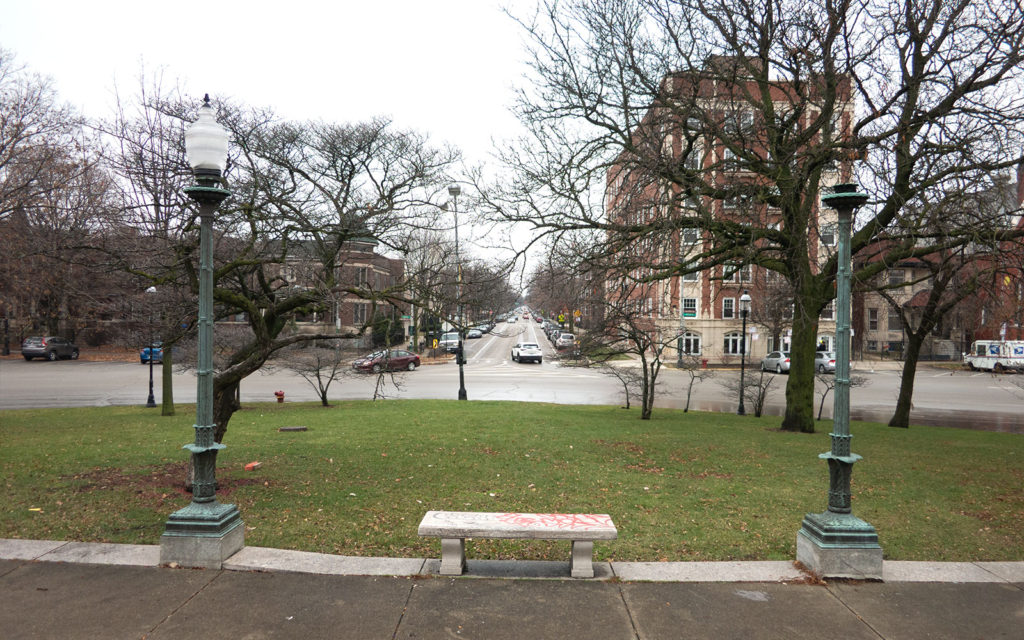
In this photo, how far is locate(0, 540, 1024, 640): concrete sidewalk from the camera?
4.20 metres

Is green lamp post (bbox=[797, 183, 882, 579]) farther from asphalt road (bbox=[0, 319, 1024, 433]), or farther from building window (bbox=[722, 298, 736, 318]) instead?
building window (bbox=[722, 298, 736, 318])

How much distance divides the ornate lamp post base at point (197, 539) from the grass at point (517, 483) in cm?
78

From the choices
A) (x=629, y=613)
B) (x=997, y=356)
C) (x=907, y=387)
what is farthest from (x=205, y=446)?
(x=997, y=356)

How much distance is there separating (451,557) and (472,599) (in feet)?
1.82

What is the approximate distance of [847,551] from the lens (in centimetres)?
518

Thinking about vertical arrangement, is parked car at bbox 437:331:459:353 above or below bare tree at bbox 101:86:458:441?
below

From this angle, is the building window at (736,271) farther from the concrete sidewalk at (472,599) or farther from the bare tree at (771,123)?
the concrete sidewalk at (472,599)

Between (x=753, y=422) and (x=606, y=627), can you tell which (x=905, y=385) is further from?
(x=606, y=627)

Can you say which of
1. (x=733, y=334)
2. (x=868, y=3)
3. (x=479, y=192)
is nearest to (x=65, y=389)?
(x=479, y=192)

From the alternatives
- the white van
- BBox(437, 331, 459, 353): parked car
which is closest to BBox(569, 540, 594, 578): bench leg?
BBox(437, 331, 459, 353): parked car

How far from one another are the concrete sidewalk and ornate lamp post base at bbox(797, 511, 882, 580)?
11 centimetres

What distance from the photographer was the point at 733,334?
47438 mm

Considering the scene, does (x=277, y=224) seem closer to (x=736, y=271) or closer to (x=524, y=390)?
(x=736, y=271)

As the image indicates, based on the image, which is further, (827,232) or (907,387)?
(907,387)
